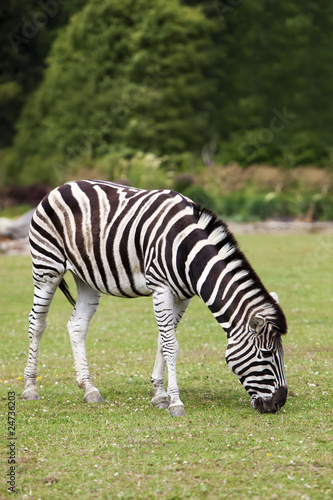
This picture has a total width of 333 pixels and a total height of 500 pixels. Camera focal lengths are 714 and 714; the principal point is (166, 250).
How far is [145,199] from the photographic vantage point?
26.0 ft

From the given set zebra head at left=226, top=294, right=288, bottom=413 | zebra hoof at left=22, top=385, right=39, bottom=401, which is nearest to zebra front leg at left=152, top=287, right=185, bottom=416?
zebra head at left=226, top=294, right=288, bottom=413

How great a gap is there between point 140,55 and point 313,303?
33021 mm

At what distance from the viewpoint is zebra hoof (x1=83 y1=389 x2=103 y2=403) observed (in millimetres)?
7891

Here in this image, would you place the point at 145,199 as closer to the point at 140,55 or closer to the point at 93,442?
the point at 93,442

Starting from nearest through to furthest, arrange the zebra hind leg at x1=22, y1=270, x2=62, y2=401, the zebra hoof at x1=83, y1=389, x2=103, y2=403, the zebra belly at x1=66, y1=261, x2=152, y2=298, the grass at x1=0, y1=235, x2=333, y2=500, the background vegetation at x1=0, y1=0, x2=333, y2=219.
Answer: the grass at x1=0, y1=235, x2=333, y2=500 < the zebra belly at x1=66, y1=261, x2=152, y2=298 < the zebra hoof at x1=83, y1=389, x2=103, y2=403 < the zebra hind leg at x1=22, y1=270, x2=62, y2=401 < the background vegetation at x1=0, y1=0, x2=333, y2=219

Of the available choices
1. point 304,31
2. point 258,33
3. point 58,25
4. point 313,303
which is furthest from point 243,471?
point 58,25

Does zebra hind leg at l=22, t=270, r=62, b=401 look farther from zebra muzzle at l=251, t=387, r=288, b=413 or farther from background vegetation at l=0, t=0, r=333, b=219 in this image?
background vegetation at l=0, t=0, r=333, b=219

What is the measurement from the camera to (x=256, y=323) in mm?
6855

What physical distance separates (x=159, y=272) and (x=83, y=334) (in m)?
1.54

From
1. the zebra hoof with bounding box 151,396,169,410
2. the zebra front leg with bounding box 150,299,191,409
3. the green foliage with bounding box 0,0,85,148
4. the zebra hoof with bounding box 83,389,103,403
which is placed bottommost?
the green foliage with bounding box 0,0,85,148

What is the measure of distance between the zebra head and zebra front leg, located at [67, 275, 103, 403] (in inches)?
72.3

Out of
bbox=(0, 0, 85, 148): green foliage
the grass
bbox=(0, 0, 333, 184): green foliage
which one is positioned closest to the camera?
the grass

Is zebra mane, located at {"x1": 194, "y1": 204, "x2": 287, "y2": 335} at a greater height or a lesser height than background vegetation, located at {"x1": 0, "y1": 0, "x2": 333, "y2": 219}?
greater

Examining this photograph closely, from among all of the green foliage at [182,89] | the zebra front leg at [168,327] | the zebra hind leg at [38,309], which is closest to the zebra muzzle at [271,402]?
the zebra front leg at [168,327]
